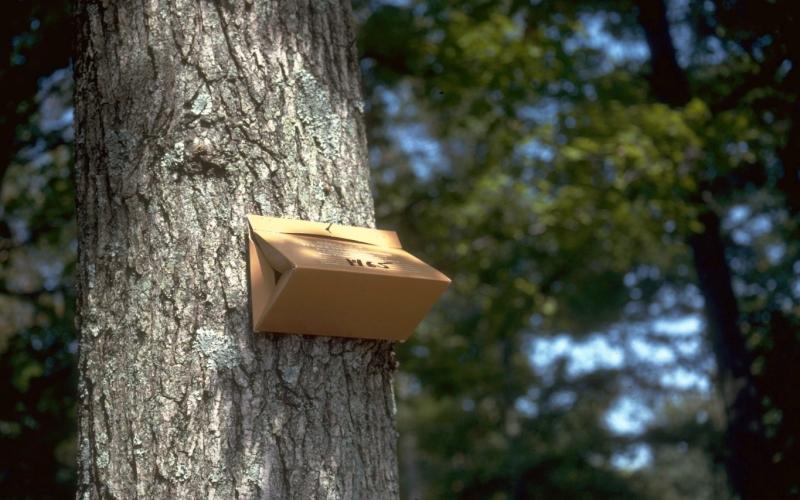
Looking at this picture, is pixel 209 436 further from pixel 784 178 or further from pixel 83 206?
Answer: pixel 784 178

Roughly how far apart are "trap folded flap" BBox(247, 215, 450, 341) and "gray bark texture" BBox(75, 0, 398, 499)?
39 mm

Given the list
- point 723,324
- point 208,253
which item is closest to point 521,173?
point 723,324

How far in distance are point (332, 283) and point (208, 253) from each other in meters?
0.24

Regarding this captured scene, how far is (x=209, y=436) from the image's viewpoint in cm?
143

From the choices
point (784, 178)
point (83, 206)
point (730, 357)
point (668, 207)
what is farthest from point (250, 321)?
point (730, 357)

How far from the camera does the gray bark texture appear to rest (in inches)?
57.2

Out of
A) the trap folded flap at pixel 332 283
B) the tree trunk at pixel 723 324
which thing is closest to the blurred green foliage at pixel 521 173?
the tree trunk at pixel 723 324

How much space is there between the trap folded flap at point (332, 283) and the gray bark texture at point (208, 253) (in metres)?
0.04

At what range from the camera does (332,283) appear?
1474 mm

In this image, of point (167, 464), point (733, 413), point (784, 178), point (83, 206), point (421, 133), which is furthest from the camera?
point (421, 133)

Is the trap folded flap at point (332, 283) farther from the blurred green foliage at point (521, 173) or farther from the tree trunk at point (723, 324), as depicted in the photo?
the tree trunk at point (723, 324)

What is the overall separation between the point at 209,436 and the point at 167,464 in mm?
87

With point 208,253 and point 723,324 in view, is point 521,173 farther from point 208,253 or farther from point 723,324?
Result: point 208,253

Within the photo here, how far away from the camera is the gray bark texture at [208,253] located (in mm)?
1454
